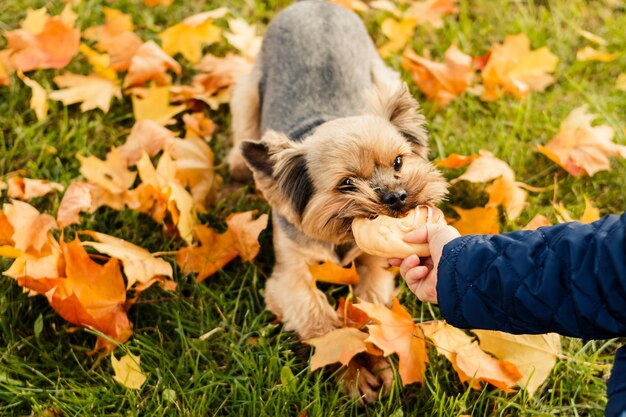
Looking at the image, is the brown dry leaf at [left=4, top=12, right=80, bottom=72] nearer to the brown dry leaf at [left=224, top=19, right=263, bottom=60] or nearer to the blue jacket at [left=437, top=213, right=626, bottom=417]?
the brown dry leaf at [left=224, top=19, right=263, bottom=60]

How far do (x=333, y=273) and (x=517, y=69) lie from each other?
7.93 feet

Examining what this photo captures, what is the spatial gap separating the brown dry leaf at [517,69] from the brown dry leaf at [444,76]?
179 millimetres

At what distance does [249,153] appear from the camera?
299 cm

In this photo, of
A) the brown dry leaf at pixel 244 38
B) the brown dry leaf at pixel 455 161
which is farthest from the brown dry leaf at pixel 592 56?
the brown dry leaf at pixel 244 38

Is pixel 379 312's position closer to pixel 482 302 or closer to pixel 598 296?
pixel 482 302

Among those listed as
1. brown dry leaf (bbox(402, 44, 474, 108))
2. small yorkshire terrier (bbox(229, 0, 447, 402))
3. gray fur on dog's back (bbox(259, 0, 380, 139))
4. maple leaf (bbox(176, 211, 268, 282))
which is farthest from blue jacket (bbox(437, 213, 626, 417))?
brown dry leaf (bbox(402, 44, 474, 108))

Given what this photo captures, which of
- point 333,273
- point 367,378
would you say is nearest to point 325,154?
point 333,273

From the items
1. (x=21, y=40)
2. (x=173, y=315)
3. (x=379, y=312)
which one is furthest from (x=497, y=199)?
(x=21, y=40)

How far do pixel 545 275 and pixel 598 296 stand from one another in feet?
0.60

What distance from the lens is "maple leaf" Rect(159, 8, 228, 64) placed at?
4.63m

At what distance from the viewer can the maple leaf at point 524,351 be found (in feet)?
9.14

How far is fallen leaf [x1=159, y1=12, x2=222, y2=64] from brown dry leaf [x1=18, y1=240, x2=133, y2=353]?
87.6 inches

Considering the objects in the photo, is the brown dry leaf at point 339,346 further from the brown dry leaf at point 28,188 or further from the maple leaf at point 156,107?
the maple leaf at point 156,107

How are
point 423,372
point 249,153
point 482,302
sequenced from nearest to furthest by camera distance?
point 482,302 < point 423,372 < point 249,153
